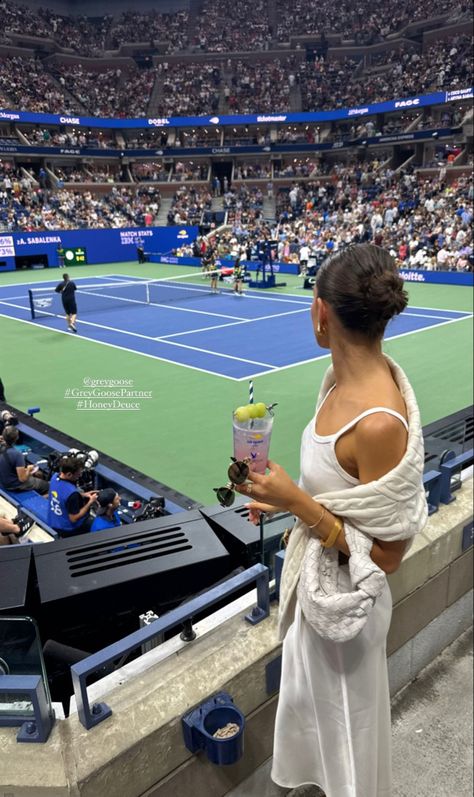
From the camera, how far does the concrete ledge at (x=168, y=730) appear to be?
77.1 inches

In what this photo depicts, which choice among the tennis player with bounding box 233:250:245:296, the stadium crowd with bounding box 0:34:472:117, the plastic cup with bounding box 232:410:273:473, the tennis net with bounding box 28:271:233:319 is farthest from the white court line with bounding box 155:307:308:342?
the plastic cup with bounding box 232:410:273:473

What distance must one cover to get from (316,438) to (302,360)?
32.2 feet

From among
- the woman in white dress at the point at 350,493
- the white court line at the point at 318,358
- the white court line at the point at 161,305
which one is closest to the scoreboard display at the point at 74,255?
the white court line at the point at 318,358

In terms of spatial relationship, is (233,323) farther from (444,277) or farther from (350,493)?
(350,493)

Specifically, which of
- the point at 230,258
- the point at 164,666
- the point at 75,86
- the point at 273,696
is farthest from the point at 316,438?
the point at 230,258

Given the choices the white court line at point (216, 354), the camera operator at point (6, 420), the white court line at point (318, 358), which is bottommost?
the white court line at point (318, 358)

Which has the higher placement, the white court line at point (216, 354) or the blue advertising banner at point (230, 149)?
the blue advertising banner at point (230, 149)

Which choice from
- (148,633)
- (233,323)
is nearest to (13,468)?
(148,633)

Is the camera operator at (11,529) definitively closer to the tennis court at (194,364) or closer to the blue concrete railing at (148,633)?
the tennis court at (194,364)

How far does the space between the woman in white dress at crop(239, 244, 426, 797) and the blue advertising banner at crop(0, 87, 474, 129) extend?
1.83 meters

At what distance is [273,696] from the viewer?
2703 millimetres

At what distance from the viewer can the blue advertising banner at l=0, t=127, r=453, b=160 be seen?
132 inches

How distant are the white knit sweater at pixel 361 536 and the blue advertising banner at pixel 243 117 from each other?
2.19 metres

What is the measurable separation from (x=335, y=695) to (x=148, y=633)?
0.77 meters
